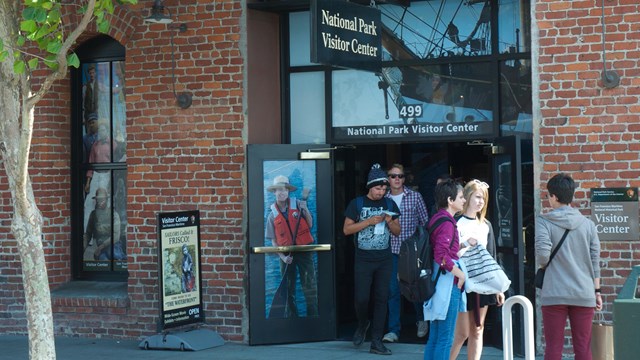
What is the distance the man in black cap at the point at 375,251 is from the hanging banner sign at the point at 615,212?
79.4 inches

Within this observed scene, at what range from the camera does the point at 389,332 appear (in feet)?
39.4

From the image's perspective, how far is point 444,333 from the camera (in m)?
8.76

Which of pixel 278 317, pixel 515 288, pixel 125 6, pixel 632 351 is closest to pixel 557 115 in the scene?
pixel 515 288

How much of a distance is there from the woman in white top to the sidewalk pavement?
5.74 feet

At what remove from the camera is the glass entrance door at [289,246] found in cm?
1186

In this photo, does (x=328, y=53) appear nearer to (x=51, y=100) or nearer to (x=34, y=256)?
(x=34, y=256)

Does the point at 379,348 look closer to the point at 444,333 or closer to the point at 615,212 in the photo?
the point at 444,333

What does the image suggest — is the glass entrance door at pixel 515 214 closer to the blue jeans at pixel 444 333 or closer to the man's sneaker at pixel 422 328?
the man's sneaker at pixel 422 328

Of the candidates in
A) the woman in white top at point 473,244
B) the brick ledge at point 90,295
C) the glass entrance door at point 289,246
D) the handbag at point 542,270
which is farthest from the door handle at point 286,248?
the handbag at point 542,270

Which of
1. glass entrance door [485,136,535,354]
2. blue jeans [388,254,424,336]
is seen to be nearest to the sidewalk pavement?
blue jeans [388,254,424,336]

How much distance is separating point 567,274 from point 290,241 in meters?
4.13

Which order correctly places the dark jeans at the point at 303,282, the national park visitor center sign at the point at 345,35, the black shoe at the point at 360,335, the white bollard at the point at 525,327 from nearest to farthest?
the white bollard at the point at 525,327
the national park visitor center sign at the point at 345,35
the black shoe at the point at 360,335
the dark jeans at the point at 303,282

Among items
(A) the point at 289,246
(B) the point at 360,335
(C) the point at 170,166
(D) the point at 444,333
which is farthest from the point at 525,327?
(C) the point at 170,166

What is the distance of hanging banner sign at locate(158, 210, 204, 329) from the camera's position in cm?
1127
